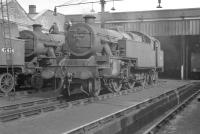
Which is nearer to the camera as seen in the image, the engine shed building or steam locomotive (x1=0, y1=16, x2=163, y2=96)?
steam locomotive (x1=0, y1=16, x2=163, y2=96)

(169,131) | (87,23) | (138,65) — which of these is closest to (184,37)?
(138,65)

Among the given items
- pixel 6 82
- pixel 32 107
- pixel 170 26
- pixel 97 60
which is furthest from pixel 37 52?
pixel 170 26

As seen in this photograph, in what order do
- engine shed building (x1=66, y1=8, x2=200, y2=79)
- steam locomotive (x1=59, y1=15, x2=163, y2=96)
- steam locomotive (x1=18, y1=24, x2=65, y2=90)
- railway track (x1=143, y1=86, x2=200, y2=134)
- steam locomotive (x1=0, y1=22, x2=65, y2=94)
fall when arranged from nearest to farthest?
railway track (x1=143, y1=86, x2=200, y2=134) < steam locomotive (x1=59, y1=15, x2=163, y2=96) < steam locomotive (x1=0, y1=22, x2=65, y2=94) < steam locomotive (x1=18, y1=24, x2=65, y2=90) < engine shed building (x1=66, y1=8, x2=200, y2=79)

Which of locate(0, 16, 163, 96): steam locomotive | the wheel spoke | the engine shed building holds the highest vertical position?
the engine shed building

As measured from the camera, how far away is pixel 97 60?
1218 centimetres

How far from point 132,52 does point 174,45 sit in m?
20.6

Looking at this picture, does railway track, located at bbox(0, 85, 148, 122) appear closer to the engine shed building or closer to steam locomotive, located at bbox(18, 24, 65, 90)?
steam locomotive, located at bbox(18, 24, 65, 90)

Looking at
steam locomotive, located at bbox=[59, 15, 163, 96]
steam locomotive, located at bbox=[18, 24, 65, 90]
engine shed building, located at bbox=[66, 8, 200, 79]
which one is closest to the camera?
steam locomotive, located at bbox=[59, 15, 163, 96]

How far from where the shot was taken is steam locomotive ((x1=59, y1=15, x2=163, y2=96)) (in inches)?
459

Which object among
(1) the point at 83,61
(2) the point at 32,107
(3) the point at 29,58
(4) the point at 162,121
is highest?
(3) the point at 29,58

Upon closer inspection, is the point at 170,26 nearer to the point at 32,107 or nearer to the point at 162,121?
the point at 162,121

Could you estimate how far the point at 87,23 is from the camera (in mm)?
12648

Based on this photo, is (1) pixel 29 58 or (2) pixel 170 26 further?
(2) pixel 170 26

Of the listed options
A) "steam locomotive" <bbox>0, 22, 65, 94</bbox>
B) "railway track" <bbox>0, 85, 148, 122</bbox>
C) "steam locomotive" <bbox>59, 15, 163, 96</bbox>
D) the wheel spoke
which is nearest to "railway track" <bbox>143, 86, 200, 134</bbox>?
"railway track" <bbox>0, 85, 148, 122</bbox>
